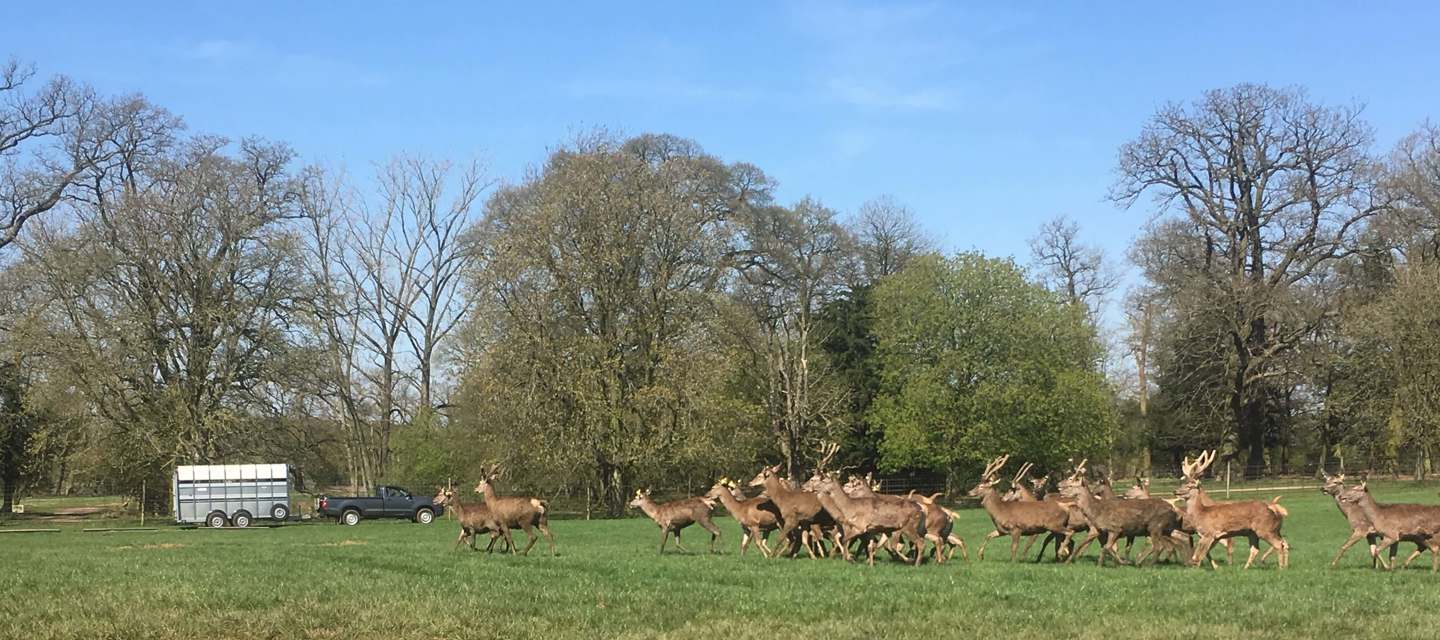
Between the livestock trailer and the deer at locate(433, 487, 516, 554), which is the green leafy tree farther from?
the deer at locate(433, 487, 516, 554)

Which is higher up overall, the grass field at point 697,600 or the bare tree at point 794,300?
the bare tree at point 794,300

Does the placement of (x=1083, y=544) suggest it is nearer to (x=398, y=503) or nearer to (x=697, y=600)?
(x=697, y=600)

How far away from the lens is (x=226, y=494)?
1849 inches

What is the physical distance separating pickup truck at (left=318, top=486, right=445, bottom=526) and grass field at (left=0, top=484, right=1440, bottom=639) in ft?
98.7

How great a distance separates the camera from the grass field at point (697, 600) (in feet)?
39.2

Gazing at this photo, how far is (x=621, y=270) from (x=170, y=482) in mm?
20613

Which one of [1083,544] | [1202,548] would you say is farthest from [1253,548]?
[1083,544]

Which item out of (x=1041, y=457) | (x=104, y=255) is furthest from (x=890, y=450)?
(x=104, y=255)

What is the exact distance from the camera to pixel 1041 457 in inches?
2267

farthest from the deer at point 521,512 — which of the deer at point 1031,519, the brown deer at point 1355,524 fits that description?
the brown deer at point 1355,524

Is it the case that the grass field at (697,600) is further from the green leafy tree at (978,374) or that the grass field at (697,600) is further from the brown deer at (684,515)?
the green leafy tree at (978,374)

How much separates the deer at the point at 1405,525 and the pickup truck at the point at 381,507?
37.3m

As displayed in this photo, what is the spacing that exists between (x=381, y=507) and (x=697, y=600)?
127 ft

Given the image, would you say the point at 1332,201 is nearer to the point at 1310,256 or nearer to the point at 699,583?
the point at 1310,256
